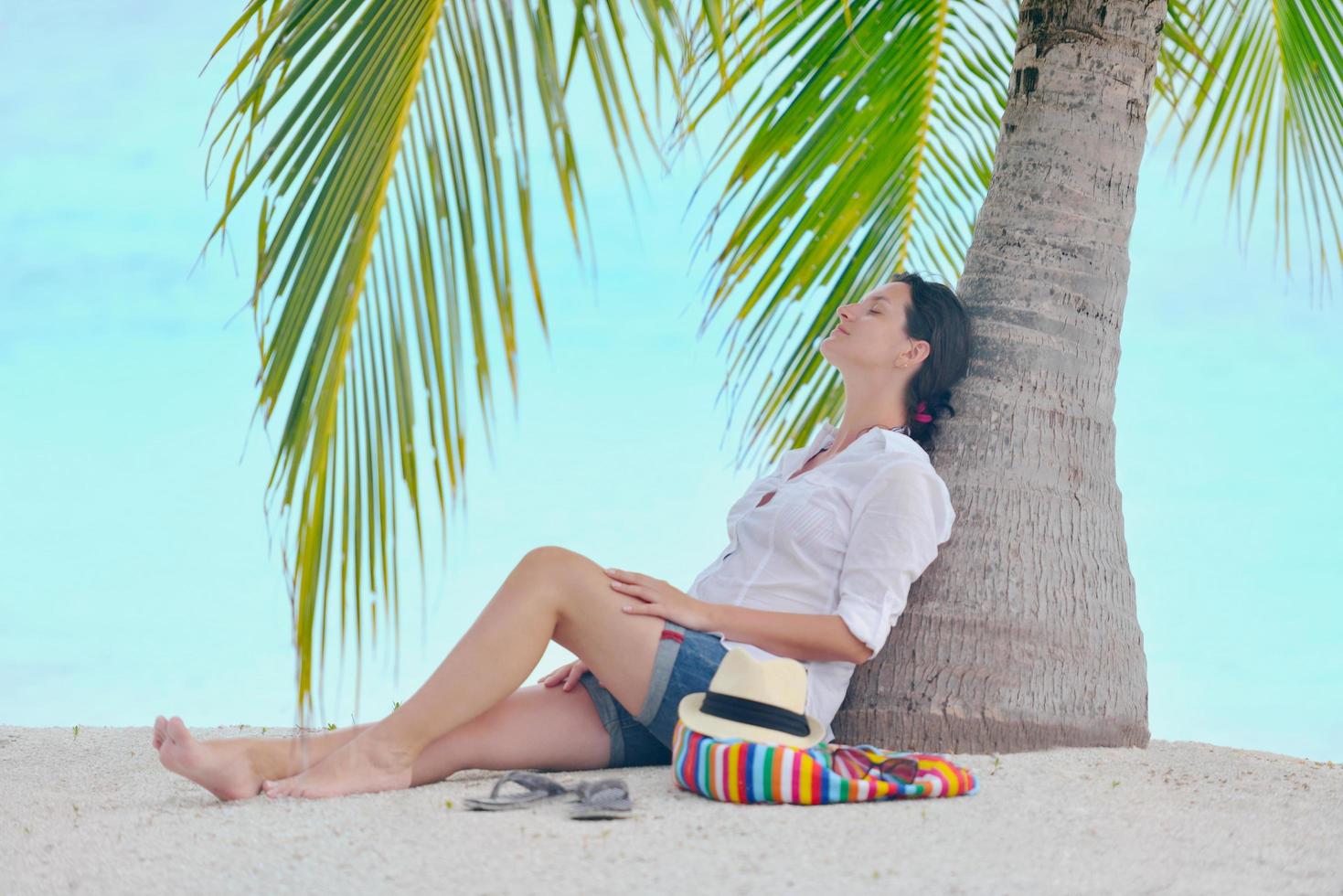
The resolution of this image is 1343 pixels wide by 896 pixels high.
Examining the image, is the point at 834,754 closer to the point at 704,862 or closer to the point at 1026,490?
the point at 704,862

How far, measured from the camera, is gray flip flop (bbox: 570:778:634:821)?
6.47 ft

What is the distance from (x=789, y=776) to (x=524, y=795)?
A: 19.2 inches

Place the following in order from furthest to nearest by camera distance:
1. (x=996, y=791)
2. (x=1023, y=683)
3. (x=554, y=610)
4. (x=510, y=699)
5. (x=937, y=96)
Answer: (x=937, y=96), (x=1023, y=683), (x=510, y=699), (x=554, y=610), (x=996, y=791)

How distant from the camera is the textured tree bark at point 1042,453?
9.04ft

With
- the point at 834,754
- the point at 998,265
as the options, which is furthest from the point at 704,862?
the point at 998,265

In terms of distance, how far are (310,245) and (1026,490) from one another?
5.91 ft

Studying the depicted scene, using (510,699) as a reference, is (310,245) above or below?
above

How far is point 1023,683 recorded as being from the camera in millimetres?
2748

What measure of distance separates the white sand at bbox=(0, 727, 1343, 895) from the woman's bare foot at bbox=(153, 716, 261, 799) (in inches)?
2.0

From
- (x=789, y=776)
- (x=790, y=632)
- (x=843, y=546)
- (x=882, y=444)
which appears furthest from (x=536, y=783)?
(x=882, y=444)

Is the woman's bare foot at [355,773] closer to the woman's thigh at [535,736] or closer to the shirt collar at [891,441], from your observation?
the woman's thigh at [535,736]

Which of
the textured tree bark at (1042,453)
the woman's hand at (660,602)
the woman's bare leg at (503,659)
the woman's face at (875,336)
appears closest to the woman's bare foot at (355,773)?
the woman's bare leg at (503,659)

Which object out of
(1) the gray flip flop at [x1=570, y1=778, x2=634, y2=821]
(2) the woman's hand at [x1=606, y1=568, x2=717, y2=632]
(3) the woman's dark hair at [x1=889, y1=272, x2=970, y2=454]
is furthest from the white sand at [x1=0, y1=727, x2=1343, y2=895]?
(3) the woman's dark hair at [x1=889, y1=272, x2=970, y2=454]

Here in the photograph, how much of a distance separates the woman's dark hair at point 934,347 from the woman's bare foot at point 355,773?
4.78ft
